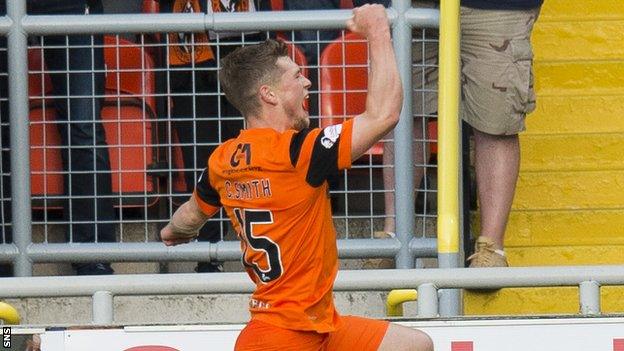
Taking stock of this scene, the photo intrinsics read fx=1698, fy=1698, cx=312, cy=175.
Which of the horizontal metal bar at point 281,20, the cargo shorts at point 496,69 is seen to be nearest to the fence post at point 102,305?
the horizontal metal bar at point 281,20

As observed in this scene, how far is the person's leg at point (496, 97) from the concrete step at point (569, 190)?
3.29 feet

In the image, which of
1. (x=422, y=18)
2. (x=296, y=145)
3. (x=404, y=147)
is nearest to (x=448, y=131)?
(x=404, y=147)

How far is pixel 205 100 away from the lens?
7465 millimetres

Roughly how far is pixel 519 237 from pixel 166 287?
9.28ft

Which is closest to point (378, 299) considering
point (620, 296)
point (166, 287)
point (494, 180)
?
point (494, 180)

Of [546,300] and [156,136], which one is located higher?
[156,136]

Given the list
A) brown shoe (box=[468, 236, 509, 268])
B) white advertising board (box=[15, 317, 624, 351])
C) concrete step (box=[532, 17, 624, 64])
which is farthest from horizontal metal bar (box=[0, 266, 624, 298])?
concrete step (box=[532, 17, 624, 64])

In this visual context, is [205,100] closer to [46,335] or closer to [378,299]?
[378,299]

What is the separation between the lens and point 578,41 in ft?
28.0

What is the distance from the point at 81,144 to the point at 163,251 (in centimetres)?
61

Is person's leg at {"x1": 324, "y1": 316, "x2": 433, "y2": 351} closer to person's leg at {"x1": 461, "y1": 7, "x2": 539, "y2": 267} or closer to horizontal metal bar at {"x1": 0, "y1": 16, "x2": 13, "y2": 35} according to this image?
person's leg at {"x1": 461, "y1": 7, "x2": 539, "y2": 267}

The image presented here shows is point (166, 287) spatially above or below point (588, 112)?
below

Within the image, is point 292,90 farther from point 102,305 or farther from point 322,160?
point 102,305

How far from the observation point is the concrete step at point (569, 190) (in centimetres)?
802
